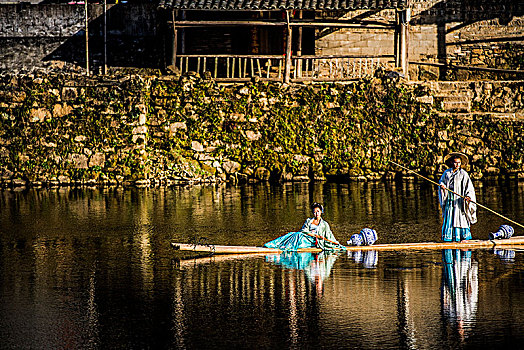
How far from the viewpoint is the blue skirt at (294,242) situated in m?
13.3

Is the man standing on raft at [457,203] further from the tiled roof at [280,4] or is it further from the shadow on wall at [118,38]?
the shadow on wall at [118,38]

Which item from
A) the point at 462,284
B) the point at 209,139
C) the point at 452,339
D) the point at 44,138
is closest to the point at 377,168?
the point at 209,139

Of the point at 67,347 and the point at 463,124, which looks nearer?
the point at 67,347

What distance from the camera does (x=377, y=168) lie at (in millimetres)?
25984

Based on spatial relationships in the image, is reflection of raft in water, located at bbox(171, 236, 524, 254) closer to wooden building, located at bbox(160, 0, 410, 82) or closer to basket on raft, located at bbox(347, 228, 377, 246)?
basket on raft, located at bbox(347, 228, 377, 246)

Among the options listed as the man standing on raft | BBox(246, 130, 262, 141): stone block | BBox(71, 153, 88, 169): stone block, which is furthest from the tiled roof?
the man standing on raft

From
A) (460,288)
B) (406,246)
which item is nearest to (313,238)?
(406,246)

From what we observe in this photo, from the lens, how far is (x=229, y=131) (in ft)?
84.6

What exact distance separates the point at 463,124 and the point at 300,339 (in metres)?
18.8

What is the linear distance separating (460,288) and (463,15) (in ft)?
74.7

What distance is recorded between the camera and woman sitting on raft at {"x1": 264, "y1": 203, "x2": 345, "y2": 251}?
13273mm

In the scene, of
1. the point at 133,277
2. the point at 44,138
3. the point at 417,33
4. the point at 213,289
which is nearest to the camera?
the point at 213,289

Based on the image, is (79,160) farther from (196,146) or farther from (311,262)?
(311,262)

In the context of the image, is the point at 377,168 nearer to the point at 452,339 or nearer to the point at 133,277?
the point at 133,277
